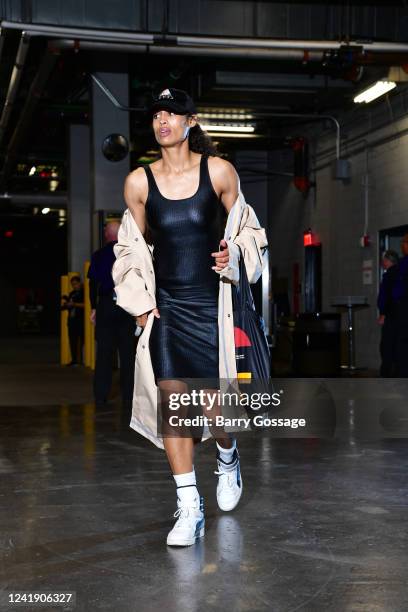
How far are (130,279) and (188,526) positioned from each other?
3.08 ft

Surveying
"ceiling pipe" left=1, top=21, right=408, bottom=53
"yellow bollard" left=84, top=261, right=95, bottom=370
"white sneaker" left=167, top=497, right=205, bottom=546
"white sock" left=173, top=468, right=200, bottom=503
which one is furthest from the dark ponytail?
"yellow bollard" left=84, top=261, right=95, bottom=370

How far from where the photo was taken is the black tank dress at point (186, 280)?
10.4 ft

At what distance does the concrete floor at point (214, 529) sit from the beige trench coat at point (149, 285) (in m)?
0.51

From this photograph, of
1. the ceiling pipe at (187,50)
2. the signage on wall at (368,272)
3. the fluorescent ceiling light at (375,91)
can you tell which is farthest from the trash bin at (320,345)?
the ceiling pipe at (187,50)

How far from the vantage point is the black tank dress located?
3.18 metres

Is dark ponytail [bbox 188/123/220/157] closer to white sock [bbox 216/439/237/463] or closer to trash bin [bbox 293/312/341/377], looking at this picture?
white sock [bbox 216/439/237/463]

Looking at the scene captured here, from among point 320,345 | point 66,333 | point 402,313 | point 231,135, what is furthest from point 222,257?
point 231,135

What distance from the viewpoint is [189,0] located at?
355 inches

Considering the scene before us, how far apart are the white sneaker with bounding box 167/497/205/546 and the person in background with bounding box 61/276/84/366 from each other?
32.7ft

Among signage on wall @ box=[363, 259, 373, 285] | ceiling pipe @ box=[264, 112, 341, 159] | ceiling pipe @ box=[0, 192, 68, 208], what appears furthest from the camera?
ceiling pipe @ box=[0, 192, 68, 208]

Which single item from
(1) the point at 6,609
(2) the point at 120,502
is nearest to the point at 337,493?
(2) the point at 120,502

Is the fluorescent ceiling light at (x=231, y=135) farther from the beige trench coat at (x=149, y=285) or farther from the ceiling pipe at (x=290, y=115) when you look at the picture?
the beige trench coat at (x=149, y=285)

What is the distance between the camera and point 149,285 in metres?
3.23

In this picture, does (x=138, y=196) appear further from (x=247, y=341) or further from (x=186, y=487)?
(x=186, y=487)
